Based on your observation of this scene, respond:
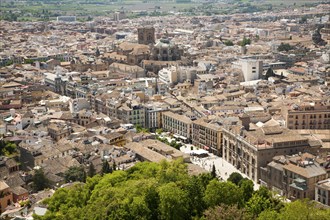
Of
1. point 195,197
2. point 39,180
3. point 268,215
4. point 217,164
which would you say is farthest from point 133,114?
point 268,215

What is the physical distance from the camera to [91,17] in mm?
179750

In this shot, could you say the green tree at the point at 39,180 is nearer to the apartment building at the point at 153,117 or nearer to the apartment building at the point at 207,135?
the apartment building at the point at 207,135

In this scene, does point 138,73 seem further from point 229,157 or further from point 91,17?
point 91,17

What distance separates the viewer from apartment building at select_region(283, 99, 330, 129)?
46188 millimetres

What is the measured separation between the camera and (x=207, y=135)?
4584 centimetres

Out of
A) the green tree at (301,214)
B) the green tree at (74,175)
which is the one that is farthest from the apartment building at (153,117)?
the green tree at (301,214)

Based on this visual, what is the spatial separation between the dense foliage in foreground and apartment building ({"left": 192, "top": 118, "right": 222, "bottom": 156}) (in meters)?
12.9

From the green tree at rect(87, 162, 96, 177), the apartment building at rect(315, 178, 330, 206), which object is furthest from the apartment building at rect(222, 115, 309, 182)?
the green tree at rect(87, 162, 96, 177)

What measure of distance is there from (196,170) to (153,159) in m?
3.49

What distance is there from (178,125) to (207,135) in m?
4.47

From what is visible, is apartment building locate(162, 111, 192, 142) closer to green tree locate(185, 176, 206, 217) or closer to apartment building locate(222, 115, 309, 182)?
apartment building locate(222, 115, 309, 182)

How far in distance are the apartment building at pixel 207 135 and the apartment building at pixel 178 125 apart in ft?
2.57

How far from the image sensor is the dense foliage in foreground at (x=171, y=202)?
27.6 m

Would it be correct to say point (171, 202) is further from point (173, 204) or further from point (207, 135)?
point (207, 135)
